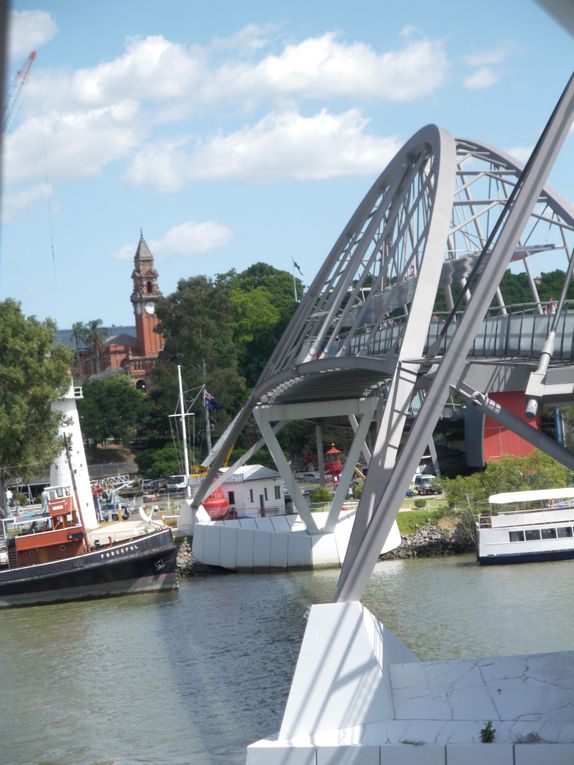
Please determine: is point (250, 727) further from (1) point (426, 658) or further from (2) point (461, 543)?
(2) point (461, 543)

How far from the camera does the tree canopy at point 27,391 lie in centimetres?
4725

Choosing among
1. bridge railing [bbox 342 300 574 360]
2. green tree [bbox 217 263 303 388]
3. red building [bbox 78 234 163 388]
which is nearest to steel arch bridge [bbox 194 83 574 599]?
bridge railing [bbox 342 300 574 360]

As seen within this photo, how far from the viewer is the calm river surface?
1738cm

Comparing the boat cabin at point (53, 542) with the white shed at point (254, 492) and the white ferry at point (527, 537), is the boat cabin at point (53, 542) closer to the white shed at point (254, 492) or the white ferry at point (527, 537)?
the white shed at point (254, 492)

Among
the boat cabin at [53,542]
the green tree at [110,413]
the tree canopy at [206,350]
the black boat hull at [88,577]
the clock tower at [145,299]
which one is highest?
the clock tower at [145,299]

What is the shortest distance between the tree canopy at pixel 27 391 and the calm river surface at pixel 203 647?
12.3 metres

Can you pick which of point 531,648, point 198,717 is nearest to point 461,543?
point 531,648

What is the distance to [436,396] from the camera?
50.6ft

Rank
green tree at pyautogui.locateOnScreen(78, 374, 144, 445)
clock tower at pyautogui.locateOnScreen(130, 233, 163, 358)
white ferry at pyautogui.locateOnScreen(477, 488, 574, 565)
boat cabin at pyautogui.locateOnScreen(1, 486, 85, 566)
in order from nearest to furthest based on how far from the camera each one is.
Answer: white ferry at pyautogui.locateOnScreen(477, 488, 574, 565) → boat cabin at pyautogui.locateOnScreen(1, 486, 85, 566) → green tree at pyautogui.locateOnScreen(78, 374, 144, 445) → clock tower at pyautogui.locateOnScreen(130, 233, 163, 358)

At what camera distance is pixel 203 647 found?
2538 centimetres

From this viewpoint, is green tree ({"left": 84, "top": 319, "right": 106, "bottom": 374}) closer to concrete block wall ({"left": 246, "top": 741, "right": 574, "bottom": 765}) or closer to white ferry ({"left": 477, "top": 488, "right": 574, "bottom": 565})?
white ferry ({"left": 477, "top": 488, "right": 574, "bottom": 565})

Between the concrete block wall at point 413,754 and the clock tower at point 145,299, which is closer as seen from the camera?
the concrete block wall at point 413,754

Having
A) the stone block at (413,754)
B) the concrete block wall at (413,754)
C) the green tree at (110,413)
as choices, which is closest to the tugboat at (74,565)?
the concrete block wall at (413,754)

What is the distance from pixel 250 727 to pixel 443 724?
182 inches
